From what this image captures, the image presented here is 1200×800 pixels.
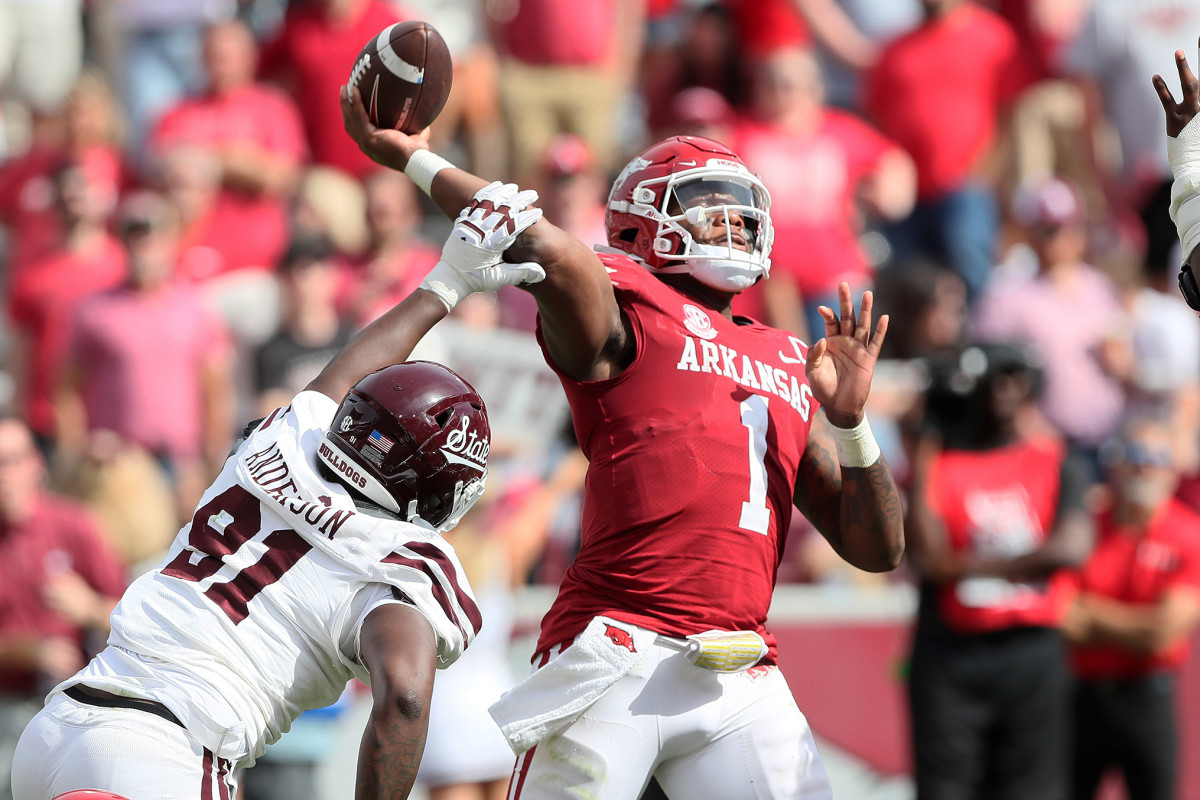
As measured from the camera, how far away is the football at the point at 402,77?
4.02m

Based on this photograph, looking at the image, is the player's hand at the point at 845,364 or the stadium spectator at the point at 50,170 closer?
the player's hand at the point at 845,364

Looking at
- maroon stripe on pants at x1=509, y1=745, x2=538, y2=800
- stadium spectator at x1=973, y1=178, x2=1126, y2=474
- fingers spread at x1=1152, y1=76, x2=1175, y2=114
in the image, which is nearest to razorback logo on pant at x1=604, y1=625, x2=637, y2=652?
maroon stripe on pants at x1=509, y1=745, x2=538, y2=800

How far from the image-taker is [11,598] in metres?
6.73

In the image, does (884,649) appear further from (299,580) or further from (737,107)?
(299,580)

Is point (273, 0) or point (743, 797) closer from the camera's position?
point (743, 797)

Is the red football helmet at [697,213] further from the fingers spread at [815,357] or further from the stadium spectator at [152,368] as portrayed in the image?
the stadium spectator at [152,368]

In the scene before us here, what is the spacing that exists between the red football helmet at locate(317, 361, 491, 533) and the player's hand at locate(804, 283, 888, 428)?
95 cm

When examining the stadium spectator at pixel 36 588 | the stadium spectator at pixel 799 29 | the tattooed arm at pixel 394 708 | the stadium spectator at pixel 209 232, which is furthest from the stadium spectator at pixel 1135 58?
the tattooed arm at pixel 394 708

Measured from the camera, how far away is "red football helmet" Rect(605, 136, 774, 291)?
4.15m

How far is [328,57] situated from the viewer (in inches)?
355

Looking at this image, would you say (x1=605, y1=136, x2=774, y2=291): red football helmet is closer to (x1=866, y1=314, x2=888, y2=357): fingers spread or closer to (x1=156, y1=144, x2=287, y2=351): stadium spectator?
(x1=866, y1=314, x2=888, y2=357): fingers spread

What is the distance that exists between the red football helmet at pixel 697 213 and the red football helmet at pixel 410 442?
2.72 ft

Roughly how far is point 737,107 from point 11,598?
4.83 m

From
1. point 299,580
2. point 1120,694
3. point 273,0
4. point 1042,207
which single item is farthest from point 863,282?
point 299,580
